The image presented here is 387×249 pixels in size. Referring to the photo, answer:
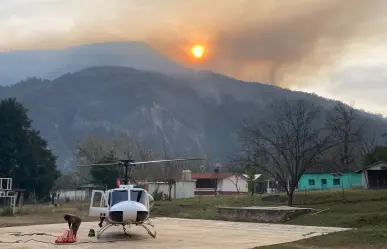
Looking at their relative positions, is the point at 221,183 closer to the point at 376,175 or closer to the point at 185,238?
the point at 376,175

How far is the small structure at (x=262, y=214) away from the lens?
32281 mm

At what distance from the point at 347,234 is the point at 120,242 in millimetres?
9683

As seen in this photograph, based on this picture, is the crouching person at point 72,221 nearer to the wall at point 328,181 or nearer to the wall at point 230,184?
the wall at point 328,181

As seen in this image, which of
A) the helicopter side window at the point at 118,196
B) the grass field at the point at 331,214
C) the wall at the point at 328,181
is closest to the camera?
the grass field at the point at 331,214

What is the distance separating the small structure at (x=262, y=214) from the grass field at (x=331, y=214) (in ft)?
2.36

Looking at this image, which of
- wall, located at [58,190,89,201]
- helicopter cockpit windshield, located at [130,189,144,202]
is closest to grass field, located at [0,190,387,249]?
helicopter cockpit windshield, located at [130,189,144,202]

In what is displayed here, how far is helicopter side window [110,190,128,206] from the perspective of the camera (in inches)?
891

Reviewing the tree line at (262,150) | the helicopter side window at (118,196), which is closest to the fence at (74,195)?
the tree line at (262,150)

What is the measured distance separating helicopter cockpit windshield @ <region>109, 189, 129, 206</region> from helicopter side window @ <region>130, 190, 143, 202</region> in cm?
23

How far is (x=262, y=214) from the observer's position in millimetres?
33656

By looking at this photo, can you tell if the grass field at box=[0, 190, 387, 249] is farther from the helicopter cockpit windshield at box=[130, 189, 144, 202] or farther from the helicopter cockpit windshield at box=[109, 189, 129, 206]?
the helicopter cockpit windshield at box=[109, 189, 129, 206]

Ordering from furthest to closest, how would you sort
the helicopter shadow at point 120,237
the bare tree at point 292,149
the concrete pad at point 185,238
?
1. the bare tree at point 292,149
2. the helicopter shadow at point 120,237
3. the concrete pad at point 185,238

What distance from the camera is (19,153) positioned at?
63.8m

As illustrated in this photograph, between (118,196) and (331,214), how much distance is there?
15.1 m
